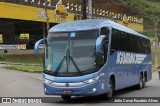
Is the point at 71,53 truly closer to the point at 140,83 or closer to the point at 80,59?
the point at 80,59

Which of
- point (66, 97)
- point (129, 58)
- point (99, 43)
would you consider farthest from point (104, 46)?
point (129, 58)

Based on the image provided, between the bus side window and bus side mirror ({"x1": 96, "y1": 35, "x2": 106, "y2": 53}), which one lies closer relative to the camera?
bus side mirror ({"x1": 96, "y1": 35, "x2": 106, "y2": 53})

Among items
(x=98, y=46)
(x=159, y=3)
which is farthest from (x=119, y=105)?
(x=159, y=3)

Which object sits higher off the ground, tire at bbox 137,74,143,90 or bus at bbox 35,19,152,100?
bus at bbox 35,19,152,100

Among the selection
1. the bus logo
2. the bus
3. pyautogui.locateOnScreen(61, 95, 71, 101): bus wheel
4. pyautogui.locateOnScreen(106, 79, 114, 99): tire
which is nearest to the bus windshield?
the bus

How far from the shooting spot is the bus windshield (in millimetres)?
16000

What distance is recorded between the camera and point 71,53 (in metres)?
16.2

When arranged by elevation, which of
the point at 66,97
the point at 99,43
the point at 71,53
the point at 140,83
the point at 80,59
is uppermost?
the point at 99,43

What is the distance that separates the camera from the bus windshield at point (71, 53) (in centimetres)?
1600

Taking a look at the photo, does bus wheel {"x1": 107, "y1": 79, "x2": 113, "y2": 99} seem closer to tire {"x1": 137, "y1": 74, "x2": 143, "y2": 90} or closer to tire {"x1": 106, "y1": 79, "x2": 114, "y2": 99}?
tire {"x1": 106, "y1": 79, "x2": 114, "y2": 99}

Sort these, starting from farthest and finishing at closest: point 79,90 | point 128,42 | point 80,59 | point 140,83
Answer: point 140,83
point 128,42
point 80,59
point 79,90

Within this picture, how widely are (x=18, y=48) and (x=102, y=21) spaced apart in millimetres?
51282

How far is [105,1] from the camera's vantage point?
100688 mm

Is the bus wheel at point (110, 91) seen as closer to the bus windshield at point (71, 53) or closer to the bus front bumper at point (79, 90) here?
the bus front bumper at point (79, 90)
